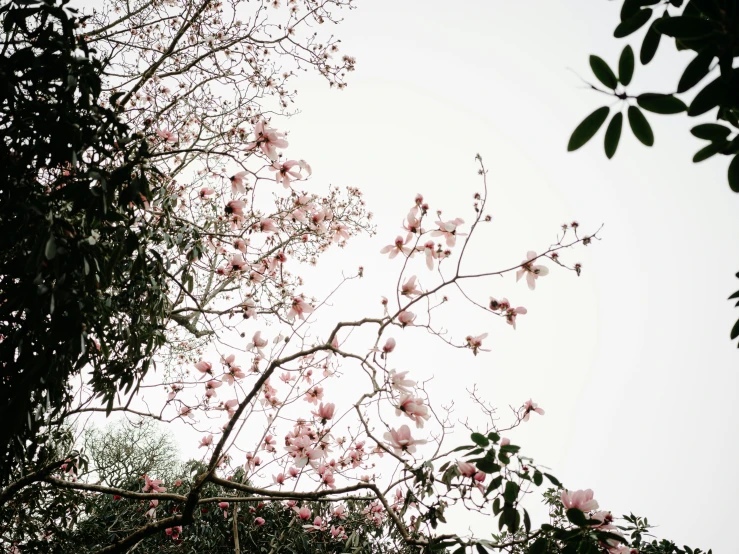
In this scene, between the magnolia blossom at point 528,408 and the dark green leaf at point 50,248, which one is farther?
the magnolia blossom at point 528,408

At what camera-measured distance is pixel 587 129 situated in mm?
794

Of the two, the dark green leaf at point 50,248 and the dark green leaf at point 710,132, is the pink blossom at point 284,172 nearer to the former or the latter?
the dark green leaf at point 50,248

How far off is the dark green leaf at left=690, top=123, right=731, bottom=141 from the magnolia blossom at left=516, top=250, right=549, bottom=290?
120 cm

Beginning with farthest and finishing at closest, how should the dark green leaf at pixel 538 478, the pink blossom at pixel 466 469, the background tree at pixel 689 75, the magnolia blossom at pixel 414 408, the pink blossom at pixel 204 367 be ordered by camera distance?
1. the pink blossom at pixel 204 367
2. the magnolia blossom at pixel 414 408
3. the pink blossom at pixel 466 469
4. the dark green leaf at pixel 538 478
5. the background tree at pixel 689 75

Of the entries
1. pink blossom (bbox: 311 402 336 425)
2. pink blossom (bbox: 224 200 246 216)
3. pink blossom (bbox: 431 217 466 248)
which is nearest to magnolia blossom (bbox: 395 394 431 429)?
pink blossom (bbox: 311 402 336 425)

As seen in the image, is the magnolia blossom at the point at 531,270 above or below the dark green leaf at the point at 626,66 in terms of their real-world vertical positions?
above

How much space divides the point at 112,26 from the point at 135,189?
303 centimetres

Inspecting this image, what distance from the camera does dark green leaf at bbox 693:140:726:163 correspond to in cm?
84

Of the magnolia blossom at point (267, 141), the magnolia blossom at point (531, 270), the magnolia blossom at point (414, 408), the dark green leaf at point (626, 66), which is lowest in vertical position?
the magnolia blossom at point (414, 408)

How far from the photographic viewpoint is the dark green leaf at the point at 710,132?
82 cm

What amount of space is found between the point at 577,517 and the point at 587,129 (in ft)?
3.21

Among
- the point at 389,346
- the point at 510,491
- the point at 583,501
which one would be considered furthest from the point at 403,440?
the point at 583,501

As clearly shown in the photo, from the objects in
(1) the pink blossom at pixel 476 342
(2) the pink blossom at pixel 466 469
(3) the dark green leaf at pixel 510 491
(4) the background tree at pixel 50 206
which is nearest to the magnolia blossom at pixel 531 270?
(1) the pink blossom at pixel 476 342

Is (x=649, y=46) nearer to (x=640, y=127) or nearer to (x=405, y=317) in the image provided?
(x=640, y=127)
